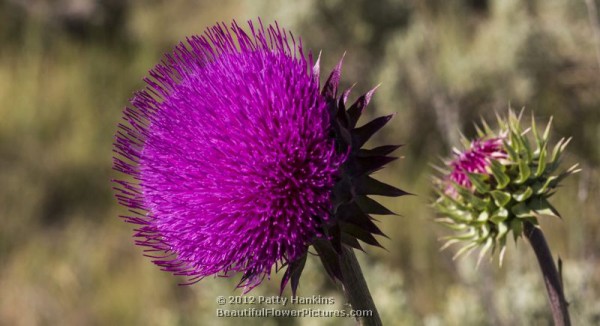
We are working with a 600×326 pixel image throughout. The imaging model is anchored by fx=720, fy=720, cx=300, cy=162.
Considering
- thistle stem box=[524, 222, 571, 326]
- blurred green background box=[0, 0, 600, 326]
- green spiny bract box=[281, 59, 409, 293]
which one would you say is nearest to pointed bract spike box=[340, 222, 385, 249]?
green spiny bract box=[281, 59, 409, 293]

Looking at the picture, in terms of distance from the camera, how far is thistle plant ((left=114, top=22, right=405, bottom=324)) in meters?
2.54

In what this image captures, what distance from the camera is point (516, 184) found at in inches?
115

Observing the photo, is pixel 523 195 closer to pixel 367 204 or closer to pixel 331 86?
pixel 367 204

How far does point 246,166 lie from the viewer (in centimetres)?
256

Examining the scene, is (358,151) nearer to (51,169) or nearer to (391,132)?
(391,132)

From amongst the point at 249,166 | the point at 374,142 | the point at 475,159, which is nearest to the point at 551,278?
the point at 475,159

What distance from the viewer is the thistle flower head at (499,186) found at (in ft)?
9.37

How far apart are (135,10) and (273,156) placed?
12946mm

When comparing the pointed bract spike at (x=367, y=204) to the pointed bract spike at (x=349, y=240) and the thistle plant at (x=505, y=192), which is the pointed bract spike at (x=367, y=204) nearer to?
the pointed bract spike at (x=349, y=240)

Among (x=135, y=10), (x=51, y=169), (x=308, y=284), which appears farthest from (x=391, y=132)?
(x=135, y=10)

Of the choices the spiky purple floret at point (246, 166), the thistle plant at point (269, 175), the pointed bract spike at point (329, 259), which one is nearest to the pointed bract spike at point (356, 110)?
the thistle plant at point (269, 175)

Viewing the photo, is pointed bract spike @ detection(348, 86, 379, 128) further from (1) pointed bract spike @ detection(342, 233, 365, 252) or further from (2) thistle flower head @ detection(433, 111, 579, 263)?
(2) thistle flower head @ detection(433, 111, 579, 263)

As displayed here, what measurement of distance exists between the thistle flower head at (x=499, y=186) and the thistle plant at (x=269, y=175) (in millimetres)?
556

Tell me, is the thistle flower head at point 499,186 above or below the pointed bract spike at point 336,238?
above
